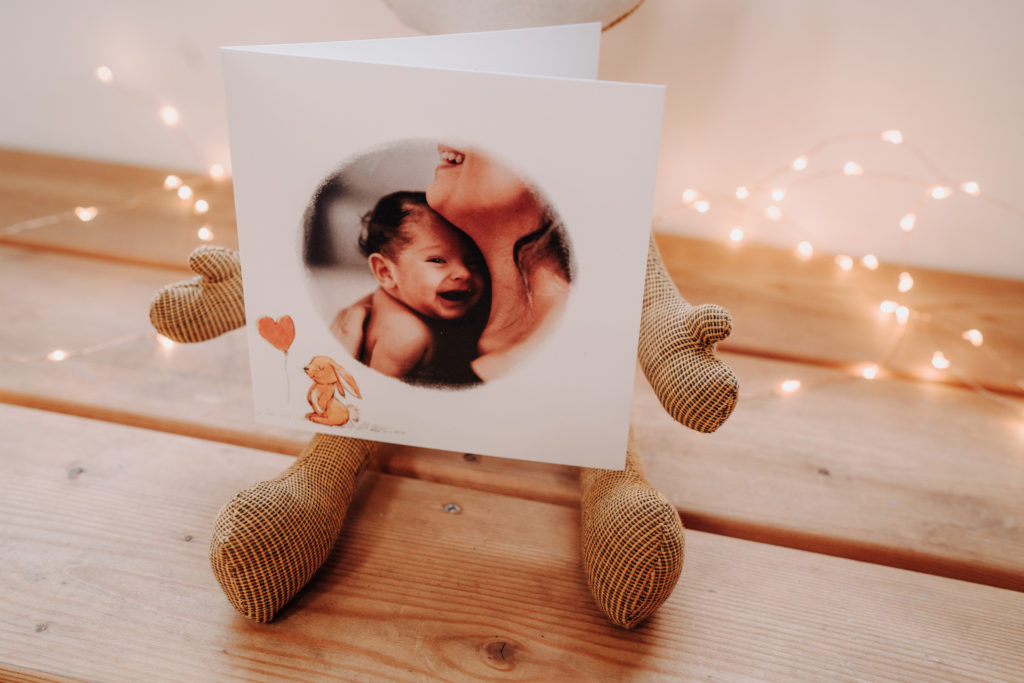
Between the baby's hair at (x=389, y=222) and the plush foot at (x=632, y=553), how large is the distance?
9.0 inches

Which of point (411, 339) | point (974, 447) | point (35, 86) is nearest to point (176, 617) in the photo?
point (411, 339)

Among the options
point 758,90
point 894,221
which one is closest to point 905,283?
point 894,221

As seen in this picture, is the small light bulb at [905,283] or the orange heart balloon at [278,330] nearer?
the orange heart balloon at [278,330]

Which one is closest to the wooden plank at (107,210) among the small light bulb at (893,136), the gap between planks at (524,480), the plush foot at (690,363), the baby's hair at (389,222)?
the gap between planks at (524,480)

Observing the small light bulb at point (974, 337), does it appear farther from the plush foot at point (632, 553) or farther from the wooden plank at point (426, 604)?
the plush foot at point (632, 553)

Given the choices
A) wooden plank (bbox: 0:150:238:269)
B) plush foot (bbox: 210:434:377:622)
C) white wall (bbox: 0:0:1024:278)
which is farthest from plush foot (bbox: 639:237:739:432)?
wooden plank (bbox: 0:150:238:269)

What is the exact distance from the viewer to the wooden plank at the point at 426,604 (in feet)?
1.41

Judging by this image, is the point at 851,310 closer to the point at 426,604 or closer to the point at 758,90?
the point at 758,90

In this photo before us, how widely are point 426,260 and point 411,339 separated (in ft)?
0.19

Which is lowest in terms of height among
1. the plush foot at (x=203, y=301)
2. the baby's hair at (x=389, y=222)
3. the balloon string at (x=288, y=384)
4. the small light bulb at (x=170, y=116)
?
the balloon string at (x=288, y=384)

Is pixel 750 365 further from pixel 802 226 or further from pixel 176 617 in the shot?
pixel 176 617

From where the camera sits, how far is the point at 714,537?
543 mm

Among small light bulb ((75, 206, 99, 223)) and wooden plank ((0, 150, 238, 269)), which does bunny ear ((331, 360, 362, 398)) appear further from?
small light bulb ((75, 206, 99, 223))

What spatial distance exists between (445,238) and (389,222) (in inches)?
1.5
